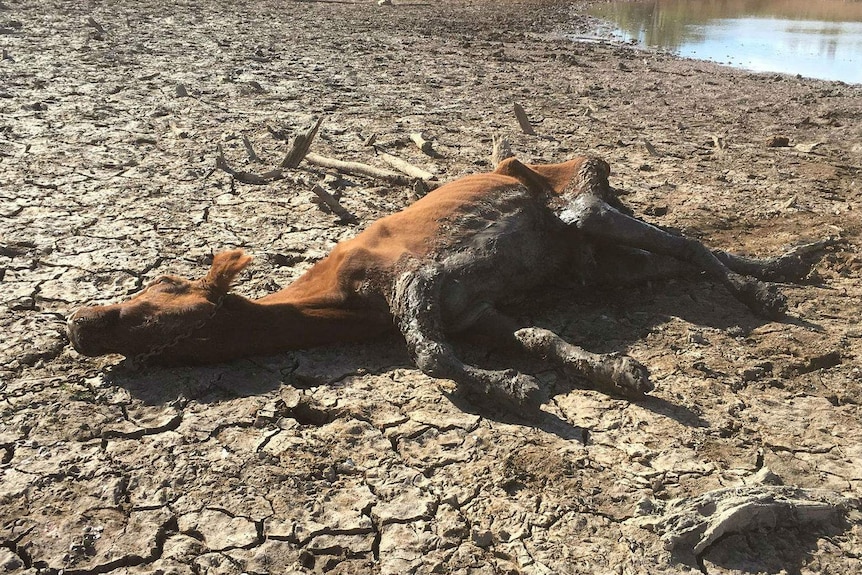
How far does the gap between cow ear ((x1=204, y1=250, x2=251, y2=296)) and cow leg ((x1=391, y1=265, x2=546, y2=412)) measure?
35.0 inches

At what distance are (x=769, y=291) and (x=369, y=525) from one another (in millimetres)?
3008

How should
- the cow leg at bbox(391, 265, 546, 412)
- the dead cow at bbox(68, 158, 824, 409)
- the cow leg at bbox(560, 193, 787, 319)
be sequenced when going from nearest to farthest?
1. the cow leg at bbox(391, 265, 546, 412)
2. the dead cow at bbox(68, 158, 824, 409)
3. the cow leg at bbox(560, 193, 787, 319)

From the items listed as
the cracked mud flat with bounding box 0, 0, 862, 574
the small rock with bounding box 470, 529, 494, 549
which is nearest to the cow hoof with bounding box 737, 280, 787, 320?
the cracked mud flat with bounding box 0, 0, 862, 574

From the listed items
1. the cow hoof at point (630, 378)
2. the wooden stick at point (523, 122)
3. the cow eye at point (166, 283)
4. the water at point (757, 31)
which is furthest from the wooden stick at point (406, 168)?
the water at point (757, 31)

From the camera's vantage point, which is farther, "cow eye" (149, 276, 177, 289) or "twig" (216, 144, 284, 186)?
"twig" (216, 144, 284, 186)

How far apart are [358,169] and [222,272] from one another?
11.6 feet

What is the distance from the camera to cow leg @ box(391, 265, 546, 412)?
3.65 meters

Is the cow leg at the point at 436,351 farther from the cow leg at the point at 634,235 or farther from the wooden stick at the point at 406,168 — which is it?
the wooden stick at the point at 406,168

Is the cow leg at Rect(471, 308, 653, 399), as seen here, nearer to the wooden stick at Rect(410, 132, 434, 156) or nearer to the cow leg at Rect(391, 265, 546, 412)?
the cow leg at Rect(391, 265, 546, 412)

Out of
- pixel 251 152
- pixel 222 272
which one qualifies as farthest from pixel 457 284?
pixel 251 152

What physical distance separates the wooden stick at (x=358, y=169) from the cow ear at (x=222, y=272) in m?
3.27

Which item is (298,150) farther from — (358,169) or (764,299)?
(764,299)

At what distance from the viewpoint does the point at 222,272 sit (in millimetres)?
3857

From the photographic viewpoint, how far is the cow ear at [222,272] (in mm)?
3859
